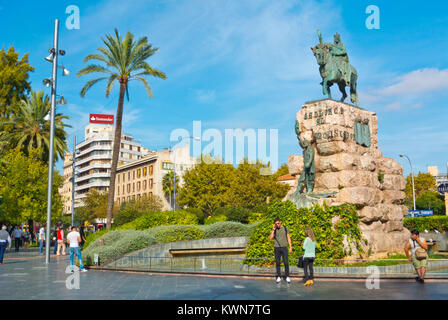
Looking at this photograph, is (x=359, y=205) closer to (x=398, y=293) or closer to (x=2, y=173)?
(x=398, y=293)

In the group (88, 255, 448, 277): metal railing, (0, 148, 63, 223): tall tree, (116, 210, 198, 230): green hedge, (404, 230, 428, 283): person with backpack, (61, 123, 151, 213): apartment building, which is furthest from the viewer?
(61, 123, 151, 213): apartment building

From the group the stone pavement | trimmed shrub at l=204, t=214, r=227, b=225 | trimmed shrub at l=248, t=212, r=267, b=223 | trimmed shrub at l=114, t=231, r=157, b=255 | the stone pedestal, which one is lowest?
the stone pavement

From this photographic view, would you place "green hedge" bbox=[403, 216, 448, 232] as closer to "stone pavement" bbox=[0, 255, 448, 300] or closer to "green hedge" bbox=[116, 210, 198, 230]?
"green hedge" bbox=[116, 210, 198, 230]

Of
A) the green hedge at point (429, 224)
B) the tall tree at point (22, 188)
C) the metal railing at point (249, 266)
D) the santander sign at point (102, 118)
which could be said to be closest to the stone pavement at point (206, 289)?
the metal railing at point (249, 266)

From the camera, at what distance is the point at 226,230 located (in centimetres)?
2055

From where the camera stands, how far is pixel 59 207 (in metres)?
36.6

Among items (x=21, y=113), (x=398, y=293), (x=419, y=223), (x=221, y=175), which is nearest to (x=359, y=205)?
(x=398, y=293)

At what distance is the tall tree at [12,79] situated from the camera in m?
37.2

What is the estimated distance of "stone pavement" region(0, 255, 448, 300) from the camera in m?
8.52

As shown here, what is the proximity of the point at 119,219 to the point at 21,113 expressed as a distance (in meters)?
14.8

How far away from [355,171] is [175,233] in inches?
351

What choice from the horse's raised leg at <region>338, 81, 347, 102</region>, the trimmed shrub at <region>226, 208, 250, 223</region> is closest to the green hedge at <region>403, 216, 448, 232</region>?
the horse's raised leg at <region>338, 81, 347, 102</region>

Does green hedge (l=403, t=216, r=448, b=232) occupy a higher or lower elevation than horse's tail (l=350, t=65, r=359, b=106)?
lower

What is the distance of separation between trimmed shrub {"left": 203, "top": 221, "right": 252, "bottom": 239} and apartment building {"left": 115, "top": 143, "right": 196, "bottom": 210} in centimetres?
5376
